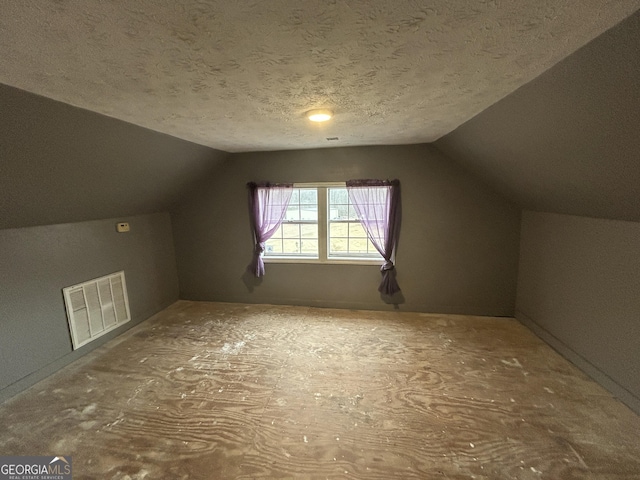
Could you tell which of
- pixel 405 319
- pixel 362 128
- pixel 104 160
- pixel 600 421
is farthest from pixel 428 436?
pixel 104 160

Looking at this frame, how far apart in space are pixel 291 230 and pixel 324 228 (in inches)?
20.0

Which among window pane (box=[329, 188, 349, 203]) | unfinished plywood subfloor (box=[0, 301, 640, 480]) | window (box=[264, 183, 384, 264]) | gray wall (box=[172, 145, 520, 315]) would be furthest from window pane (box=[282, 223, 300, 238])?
unfinished plywood subfloor (box=[0, 301, 640, 480])

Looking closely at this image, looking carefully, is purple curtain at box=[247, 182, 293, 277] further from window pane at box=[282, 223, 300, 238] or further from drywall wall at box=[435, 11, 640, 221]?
drywall wall at box=[435, 11, 640, 221]

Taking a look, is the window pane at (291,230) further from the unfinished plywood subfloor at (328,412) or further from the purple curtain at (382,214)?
the unfinished plywood subfloor at (328,412)

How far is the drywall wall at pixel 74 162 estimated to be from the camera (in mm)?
1578

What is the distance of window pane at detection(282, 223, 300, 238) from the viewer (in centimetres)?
379

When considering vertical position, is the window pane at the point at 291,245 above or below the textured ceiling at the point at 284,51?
below

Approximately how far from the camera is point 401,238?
344 cm

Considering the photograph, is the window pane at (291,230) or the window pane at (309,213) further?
the window pane at (291,230)

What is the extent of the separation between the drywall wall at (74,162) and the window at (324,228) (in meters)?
1.35

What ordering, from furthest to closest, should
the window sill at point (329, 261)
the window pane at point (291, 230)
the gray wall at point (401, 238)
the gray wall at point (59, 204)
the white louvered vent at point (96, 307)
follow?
the window pane at point (291, 230) → the window sill at point (329, 261) → the gray wall at point (401, 238) → the white louvered vent at point (96, 307) → the gray wall at point (59, 204)

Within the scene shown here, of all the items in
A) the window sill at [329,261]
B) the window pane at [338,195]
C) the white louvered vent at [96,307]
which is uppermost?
the window pane at [338,195]

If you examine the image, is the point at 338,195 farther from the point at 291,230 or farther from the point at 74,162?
the point at 74,162

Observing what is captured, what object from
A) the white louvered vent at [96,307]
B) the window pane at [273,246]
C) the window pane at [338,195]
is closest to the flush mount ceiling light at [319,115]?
the window pane at [338,195]
